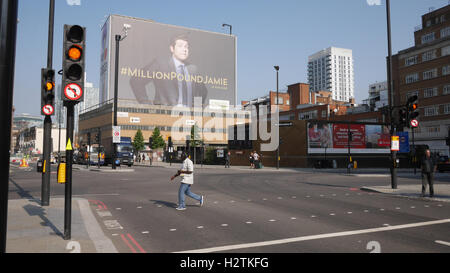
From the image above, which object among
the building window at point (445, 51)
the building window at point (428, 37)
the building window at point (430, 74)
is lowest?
the building window at point (430, 74)

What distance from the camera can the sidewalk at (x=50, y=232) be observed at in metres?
5.47

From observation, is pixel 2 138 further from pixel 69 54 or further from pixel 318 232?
pixel 318 232

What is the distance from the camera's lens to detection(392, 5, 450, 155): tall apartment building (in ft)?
165

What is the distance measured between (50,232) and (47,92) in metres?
4.91

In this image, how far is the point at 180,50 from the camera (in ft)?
315

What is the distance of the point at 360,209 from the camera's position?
32.0ft

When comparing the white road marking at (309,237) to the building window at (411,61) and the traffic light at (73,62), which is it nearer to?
the traffic light at (73,62)

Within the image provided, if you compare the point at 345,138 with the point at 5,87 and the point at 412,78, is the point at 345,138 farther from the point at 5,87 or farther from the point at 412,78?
the point at 5,87

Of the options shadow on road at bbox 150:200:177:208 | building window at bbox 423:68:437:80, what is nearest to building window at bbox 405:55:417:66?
building window at bbox 423:68:437:80

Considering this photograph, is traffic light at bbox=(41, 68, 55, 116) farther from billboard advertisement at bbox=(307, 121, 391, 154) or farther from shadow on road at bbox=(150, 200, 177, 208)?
billboard advertisement at bbox=(307, 121, 391, 154)

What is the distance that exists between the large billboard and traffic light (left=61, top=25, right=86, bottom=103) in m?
83.9

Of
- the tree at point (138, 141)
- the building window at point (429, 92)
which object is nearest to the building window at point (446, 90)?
the building window at point (429, 92)

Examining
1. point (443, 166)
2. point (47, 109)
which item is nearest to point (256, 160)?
point (443, 166)

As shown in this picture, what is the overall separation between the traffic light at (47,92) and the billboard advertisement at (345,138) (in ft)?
109
